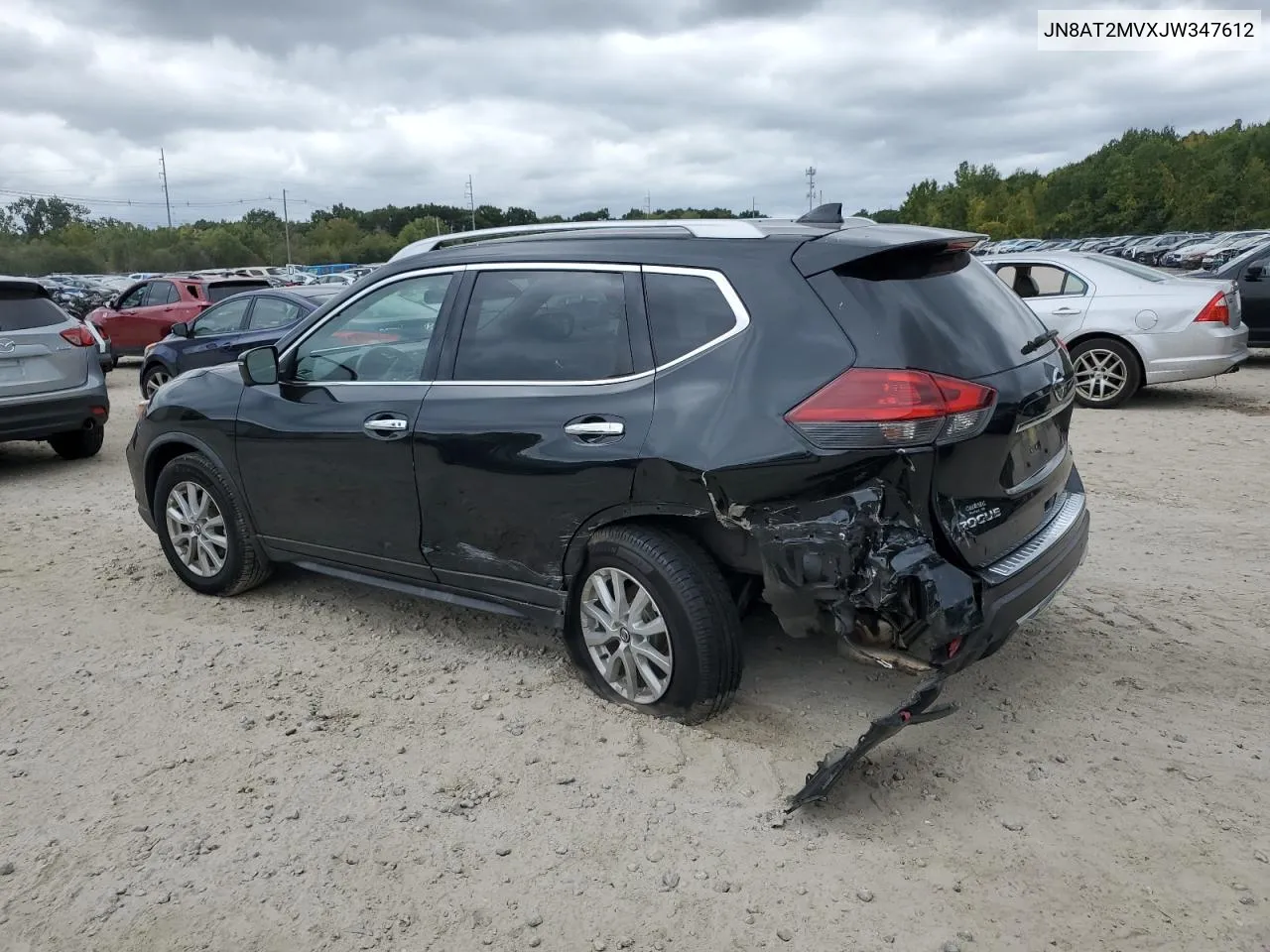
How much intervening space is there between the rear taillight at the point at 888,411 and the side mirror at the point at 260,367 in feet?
8.73

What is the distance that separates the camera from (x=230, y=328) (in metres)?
12.0

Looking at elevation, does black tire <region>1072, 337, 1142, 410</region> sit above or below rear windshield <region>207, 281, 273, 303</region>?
below

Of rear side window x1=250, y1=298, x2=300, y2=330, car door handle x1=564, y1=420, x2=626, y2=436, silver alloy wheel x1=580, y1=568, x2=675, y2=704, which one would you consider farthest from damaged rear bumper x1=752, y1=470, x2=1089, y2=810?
rear side window x1=250, y1=298, x2=300, y2=330

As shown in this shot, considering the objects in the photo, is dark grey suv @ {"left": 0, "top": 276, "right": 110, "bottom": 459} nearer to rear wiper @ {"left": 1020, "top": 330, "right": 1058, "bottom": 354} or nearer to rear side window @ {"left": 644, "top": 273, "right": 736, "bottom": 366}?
rear side window @ {"left": 644, "top": 273, "right": 736, "bottom": 366}

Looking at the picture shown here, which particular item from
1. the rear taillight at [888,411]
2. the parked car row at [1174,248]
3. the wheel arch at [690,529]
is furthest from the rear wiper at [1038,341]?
the parked car row at [1174,248]

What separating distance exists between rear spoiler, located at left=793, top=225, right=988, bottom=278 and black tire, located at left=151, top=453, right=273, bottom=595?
10.2 feet

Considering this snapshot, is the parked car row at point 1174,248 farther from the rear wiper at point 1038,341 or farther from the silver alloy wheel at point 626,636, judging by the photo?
the silver alloy wheel at point 626,636

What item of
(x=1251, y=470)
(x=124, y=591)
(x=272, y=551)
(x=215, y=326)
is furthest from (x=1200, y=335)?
(x=215, y=326)

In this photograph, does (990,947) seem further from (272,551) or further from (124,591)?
(124,591)

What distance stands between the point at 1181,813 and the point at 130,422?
11554 millimetres

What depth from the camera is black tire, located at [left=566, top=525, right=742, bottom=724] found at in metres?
3.49

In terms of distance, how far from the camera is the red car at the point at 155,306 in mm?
16328

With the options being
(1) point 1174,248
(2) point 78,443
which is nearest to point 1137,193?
(1) point 1174,248

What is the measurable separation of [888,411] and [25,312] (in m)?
8.06
